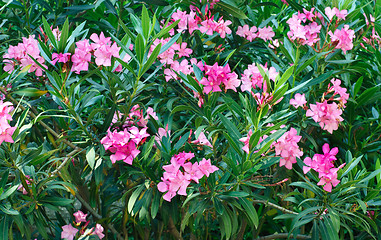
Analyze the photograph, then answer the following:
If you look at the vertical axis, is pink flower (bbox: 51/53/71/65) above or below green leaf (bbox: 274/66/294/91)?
above

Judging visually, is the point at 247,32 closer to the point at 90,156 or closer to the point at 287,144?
the point at 287,144

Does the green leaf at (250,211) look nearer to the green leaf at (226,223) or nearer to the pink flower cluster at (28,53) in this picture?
the green leaf at (226,223)

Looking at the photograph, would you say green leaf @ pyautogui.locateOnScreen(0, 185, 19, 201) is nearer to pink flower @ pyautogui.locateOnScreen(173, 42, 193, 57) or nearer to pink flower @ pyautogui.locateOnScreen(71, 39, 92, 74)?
pink flower @ pyautogui.locateOnScreen(71, 39, 92, 74)

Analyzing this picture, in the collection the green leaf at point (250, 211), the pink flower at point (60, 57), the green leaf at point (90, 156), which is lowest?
the green leaf at point (250, 211)

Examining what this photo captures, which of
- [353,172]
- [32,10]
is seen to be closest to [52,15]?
[32,10]

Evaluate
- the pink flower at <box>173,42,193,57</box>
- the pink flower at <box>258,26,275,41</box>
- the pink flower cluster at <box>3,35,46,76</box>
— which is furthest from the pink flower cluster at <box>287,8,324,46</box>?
the pink flower cluster at <box>3,35,46,76</box>

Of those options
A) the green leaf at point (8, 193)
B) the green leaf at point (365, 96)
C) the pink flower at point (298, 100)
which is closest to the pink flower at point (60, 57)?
the green leaf at point (8, 193)

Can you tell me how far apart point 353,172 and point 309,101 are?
0.35 meters

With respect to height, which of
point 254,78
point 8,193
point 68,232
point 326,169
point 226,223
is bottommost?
point 68,232

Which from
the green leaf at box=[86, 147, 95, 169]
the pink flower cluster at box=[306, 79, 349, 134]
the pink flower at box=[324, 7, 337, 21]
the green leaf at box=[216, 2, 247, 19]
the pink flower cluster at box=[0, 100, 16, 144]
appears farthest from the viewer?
the green leaf at box=[216, 2, 247, 19]

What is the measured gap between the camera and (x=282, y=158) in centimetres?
142

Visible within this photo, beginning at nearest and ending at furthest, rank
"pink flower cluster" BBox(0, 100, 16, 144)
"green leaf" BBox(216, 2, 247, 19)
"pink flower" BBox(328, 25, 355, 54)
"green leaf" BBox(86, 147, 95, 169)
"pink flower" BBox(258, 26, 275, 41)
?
"pink flower cluster" BBox(0, 100, 16, 144)
"green leaf" BBox(86, 147, 95, 169)
"pink flower" BBox(328, 25, 355, 54)
"green leaf" BBox(216, 2, 247, 19)
"pink flower" BBox(258, 26, 275, 41)

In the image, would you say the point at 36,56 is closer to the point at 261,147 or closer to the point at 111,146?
the point at 111,146

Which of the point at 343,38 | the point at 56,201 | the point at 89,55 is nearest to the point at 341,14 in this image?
the point at 343,38
